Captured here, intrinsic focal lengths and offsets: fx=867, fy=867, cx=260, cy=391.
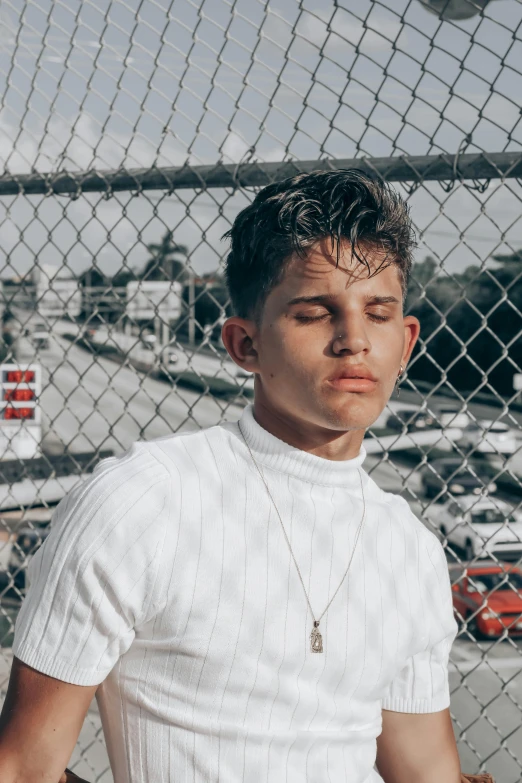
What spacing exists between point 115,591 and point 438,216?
1339 millimetres

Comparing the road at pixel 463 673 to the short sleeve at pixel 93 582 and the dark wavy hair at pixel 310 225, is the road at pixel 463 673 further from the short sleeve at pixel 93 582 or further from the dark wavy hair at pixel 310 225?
the short sleeve at pixel 93 582

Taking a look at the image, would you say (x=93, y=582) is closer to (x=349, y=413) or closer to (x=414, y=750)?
(x=349, y=413)

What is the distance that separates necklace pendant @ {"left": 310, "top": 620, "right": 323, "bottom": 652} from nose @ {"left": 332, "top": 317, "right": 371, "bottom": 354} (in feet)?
1.42

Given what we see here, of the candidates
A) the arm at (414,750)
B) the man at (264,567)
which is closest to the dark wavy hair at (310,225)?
the man at (264,567)

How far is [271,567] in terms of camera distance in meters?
1.36

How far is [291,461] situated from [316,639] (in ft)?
0.94

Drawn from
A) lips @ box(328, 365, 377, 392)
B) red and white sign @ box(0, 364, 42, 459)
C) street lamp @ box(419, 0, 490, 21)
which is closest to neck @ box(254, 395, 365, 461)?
lips @ box(328, 365, 377, 392)

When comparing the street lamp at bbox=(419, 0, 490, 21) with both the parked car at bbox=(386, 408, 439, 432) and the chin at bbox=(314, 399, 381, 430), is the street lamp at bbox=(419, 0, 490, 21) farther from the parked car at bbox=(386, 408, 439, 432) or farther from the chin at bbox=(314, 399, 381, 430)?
the chin at bbox=(314, 399, 381, 430)

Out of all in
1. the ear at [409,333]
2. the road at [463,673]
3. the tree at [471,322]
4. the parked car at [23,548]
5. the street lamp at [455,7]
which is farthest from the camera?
the parked car at [23,548]

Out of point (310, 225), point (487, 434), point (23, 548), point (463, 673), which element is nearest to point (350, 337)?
point (310, 225)

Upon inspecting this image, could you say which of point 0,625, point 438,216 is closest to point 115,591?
point 438,216

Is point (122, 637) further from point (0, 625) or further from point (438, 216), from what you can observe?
point (0, 625)

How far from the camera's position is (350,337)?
1.36 meters

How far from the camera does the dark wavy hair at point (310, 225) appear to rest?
1.37 m
